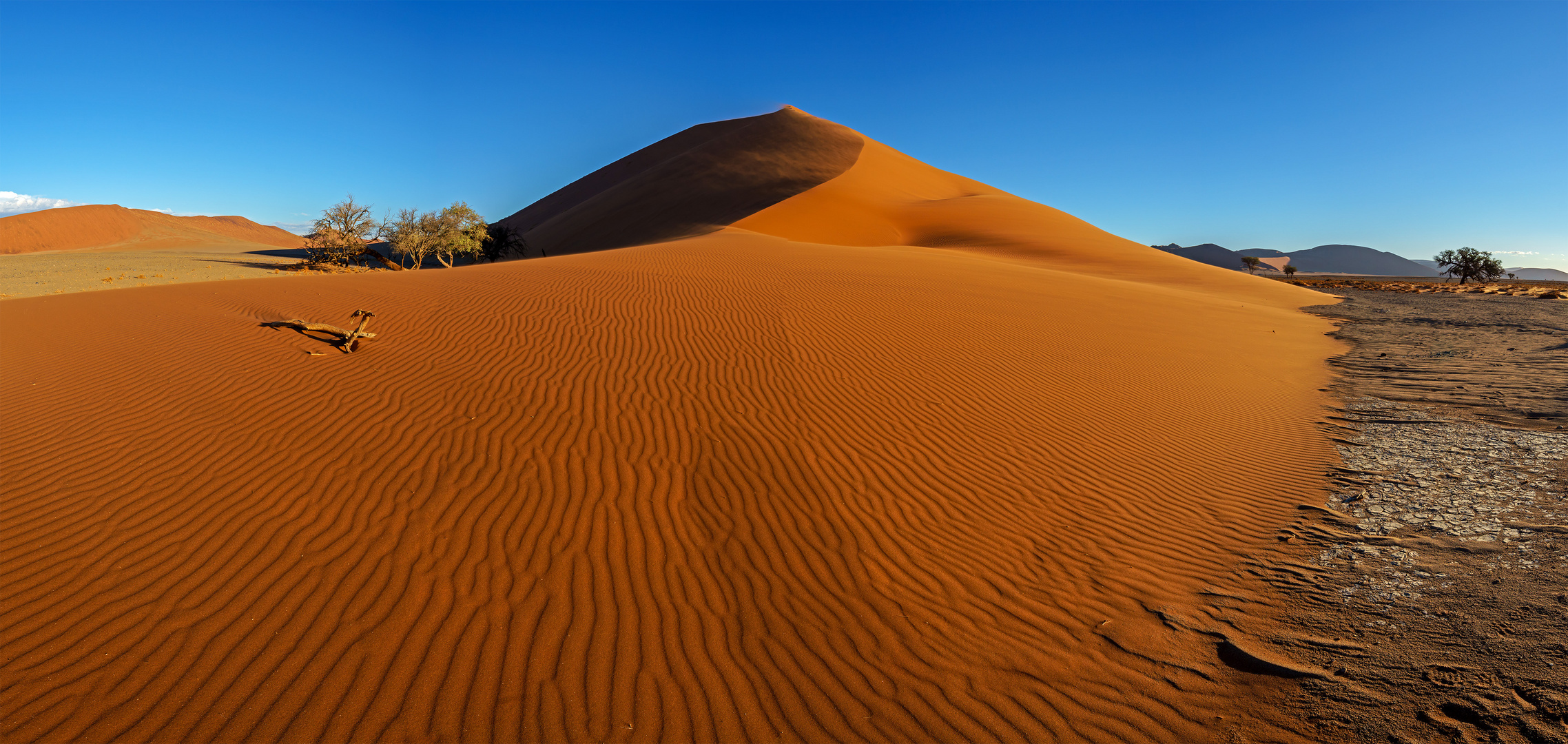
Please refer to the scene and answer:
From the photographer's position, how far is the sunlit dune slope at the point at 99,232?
75.3 m

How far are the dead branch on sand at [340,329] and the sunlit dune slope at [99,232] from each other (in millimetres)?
79442

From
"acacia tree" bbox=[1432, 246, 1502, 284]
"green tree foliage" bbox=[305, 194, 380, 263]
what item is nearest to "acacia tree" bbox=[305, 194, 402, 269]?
"green tree foliage" bbox=[305, 194, 380, 263]

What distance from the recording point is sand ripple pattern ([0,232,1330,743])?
3.50 m

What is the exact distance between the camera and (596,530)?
503 centimetres

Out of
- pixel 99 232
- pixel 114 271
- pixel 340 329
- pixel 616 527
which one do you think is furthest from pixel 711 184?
pixel 99 232

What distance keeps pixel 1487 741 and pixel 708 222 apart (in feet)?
144

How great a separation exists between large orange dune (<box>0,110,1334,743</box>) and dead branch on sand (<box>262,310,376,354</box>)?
24cm

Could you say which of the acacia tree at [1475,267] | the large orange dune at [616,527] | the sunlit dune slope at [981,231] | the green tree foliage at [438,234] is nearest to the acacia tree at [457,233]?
the green tree foliage at [438,234]

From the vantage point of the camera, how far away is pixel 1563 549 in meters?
4.91

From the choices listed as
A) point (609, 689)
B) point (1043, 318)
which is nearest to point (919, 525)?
point (609, 689)

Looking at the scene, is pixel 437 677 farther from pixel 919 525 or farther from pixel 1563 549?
pixel 1563 549

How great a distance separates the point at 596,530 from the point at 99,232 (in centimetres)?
11976

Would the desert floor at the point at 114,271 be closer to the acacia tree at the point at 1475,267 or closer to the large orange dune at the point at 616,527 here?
the large orange dune at the point at 616,527

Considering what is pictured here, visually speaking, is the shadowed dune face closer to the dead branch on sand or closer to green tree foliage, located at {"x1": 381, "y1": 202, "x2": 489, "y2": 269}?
green tree foliage, located at {"x1": 381, "y1": 202, "x2": 489, "y2": 269}
